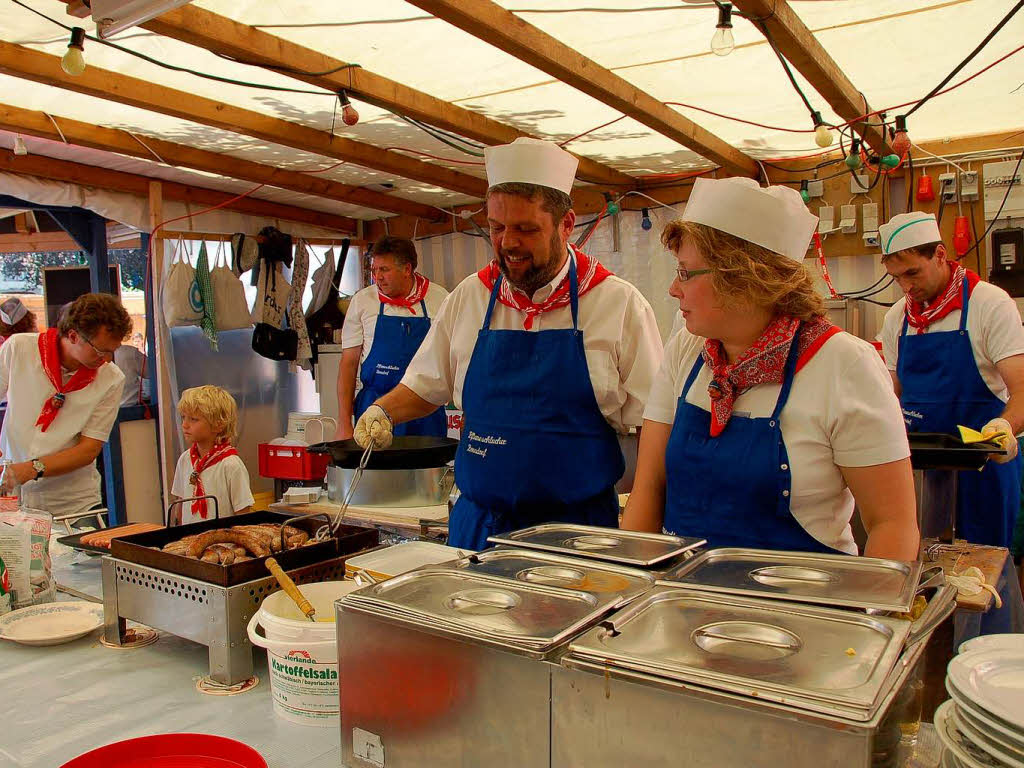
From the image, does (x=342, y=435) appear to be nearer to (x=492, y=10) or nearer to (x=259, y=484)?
(x=259, y=484)

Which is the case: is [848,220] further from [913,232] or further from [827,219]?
[913,232]

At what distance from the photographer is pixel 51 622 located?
1.77 metres

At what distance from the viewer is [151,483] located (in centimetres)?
589

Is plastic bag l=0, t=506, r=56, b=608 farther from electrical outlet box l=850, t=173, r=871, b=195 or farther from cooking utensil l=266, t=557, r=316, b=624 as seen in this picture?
electrical outlet box l=850, t=173, r=871, b=195

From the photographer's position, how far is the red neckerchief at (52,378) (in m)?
3.41

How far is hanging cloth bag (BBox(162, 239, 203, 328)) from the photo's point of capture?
544 cm

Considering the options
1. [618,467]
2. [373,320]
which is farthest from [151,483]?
[618,467]

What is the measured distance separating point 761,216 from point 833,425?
477 millimetres

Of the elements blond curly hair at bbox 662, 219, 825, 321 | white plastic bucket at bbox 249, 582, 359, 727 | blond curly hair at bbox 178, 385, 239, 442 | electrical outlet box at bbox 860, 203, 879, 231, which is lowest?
white plastic bucket at bbox 249, 582, 359, 727

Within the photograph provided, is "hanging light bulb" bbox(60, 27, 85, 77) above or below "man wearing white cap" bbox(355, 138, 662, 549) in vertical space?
above

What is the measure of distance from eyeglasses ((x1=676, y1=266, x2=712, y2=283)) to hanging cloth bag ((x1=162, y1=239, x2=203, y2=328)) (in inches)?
178

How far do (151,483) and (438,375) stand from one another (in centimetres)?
423

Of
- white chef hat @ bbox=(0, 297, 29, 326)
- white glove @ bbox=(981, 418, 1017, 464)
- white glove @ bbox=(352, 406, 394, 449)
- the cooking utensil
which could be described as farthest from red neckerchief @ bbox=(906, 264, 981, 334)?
white chef hat @ bbox=(0, 297, 29, 326)

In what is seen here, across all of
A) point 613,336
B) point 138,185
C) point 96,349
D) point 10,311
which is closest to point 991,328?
point 613,336
